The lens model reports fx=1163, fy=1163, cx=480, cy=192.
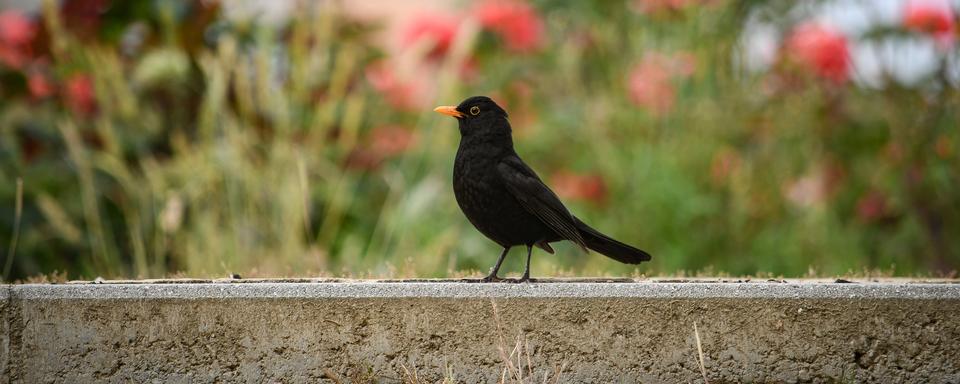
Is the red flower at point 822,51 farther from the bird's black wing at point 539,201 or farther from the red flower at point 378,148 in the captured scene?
the bird's black wing at point 539,201

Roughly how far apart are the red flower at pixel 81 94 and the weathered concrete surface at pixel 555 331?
3406 millimetres

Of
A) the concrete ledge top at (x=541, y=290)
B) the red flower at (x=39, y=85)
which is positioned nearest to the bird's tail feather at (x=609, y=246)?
the concrete ledge top at (x=541, y=290)

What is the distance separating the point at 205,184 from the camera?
215 inches

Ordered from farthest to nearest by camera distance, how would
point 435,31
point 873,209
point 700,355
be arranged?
point 873,209 < point 435,31 < point 700,355

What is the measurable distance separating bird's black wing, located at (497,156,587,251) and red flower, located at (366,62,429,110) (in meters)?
3.16

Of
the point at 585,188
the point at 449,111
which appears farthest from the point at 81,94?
the point at 449,111

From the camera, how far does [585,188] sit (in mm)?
6238

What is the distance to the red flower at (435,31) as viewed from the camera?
655 cm

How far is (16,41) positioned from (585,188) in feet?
10.4

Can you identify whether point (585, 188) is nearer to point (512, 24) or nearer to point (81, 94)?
point (512, 24)

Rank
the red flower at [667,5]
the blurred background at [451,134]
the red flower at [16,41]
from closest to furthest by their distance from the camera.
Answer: the blurred background at [451,134]
the red flower at [16,41]
the red flower at [667,5]

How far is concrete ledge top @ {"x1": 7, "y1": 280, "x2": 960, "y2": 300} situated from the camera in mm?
3119

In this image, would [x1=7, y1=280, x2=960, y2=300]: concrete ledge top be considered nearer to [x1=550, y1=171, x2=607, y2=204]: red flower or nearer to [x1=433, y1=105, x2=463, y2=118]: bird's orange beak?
[x1=433, y1=105, x2=463, y2=118]: bird's orange beak

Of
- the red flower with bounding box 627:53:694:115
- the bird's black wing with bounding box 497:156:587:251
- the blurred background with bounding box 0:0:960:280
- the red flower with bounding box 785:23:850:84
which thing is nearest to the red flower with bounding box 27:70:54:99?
the blurred background with bounding box 0:0:960:280
